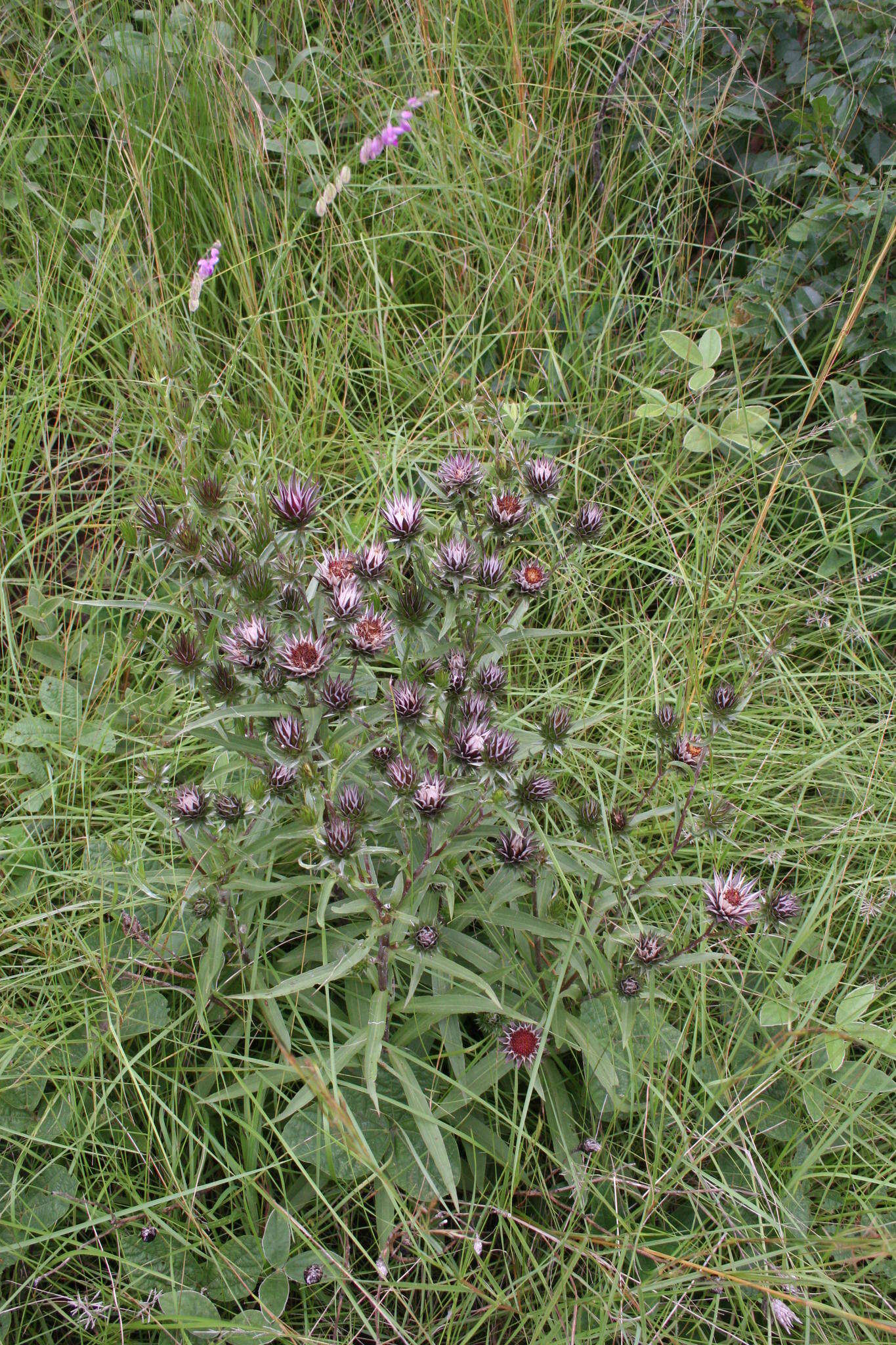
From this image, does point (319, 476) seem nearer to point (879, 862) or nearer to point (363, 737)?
point (363, 737)

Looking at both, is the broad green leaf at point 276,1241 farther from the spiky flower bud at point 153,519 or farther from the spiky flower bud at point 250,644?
the spiky flower bud at point 153,519

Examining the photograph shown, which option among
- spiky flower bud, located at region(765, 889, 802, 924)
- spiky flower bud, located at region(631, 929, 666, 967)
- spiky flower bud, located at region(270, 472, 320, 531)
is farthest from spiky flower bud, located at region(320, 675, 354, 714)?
spiky flower bud, located at region(765, 889, 802, 924)

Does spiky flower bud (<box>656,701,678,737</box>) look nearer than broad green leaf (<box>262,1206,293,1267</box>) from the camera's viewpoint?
No

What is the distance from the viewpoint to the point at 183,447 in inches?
109

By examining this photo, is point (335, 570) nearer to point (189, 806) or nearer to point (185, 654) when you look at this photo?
point (185, 654)

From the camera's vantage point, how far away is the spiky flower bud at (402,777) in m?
1.71

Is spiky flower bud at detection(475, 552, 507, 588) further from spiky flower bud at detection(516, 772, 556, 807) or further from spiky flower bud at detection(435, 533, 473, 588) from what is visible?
spiky flower bud at detection(516, 772, 556, 807)

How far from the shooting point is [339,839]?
5.46 feet

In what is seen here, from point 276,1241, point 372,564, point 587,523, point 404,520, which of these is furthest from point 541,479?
point 276,1241

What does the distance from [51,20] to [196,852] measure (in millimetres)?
3307

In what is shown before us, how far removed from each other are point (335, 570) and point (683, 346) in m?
1.64

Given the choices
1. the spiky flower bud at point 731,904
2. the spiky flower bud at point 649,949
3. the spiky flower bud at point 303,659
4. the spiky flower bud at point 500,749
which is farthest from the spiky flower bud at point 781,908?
the spiky flower bud at point 303,659

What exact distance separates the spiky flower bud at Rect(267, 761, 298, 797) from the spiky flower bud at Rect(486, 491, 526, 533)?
598 mm

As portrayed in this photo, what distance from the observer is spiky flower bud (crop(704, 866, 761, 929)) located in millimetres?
1801
